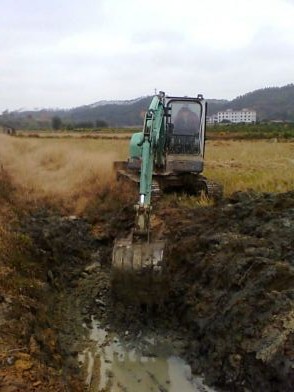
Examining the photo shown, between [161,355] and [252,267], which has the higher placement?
[252,267]

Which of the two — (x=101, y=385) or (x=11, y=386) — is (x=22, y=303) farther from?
(x=11, y=386)

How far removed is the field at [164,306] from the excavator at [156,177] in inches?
13.6

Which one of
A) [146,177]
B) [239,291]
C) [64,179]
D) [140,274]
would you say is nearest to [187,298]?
[140,274]

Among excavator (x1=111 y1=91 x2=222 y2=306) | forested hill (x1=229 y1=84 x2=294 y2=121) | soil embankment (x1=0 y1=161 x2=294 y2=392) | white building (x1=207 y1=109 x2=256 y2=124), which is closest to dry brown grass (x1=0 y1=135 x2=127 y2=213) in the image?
excavator (x1=111 y1=91 x2=222 y2=306)

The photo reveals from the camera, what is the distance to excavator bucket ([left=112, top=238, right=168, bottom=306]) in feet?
20.7

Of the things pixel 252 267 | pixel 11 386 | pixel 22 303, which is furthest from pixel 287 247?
pixel 11 386

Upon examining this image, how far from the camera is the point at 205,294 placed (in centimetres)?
621

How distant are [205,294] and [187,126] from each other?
585 centimetres

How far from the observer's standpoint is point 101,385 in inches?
202

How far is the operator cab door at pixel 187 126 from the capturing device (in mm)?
11328

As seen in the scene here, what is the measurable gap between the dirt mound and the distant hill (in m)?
63.0

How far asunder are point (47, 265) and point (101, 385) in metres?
3.16

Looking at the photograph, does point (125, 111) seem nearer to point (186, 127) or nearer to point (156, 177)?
point (186, 127)

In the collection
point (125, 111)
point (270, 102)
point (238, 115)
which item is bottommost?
point (238, 115)
